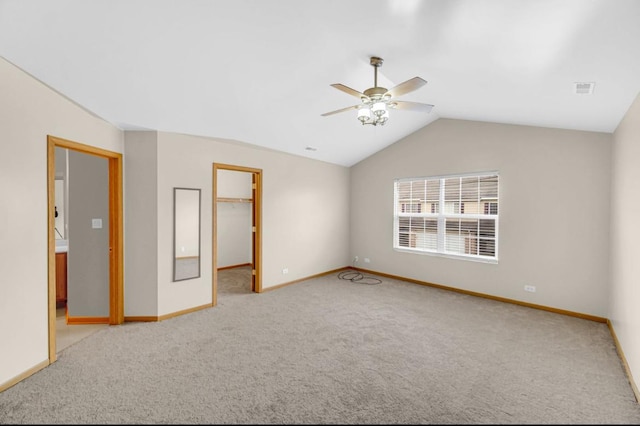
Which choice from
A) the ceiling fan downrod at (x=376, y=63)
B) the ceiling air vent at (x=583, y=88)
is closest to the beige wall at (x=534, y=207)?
the ceiling air vent at (x=583, y=88)

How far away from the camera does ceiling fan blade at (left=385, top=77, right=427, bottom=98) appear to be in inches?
91.5

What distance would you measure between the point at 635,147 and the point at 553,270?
2.15 metres

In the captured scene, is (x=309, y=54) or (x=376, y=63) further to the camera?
(x=376, y=63)

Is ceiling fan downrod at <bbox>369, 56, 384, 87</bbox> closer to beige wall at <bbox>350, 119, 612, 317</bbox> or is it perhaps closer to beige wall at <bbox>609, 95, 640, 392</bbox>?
beige wall at <bbox>609, 95, 640, 392</bbox>

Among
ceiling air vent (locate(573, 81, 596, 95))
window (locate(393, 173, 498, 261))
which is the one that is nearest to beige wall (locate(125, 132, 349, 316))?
window (locate(393, 173, 498, 261))

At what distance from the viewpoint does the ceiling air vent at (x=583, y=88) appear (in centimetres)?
251

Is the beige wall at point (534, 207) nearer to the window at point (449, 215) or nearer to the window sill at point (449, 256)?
the window sill at point (449, 256)

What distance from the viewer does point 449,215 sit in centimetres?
533

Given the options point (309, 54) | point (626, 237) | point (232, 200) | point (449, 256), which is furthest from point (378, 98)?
point (232, 200)

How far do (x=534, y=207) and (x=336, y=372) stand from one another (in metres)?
3.72

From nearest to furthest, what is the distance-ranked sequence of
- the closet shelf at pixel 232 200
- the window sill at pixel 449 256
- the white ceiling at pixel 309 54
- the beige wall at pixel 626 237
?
the white ceiling at pixel 309 54 → the beige wall at pixel 626 237 → the window sill at pixel 449 256 → the closet shelf at pixel 232 200

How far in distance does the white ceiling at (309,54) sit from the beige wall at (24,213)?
0.22 meters

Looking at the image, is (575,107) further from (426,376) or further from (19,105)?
(19,105)

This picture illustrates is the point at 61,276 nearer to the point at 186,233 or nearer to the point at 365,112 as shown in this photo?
the point at 186,233
